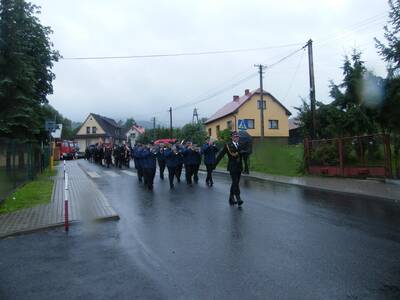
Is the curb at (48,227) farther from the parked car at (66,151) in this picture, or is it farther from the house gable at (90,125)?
the house gable at (90,125)

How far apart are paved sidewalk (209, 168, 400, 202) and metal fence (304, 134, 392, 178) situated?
0.51m

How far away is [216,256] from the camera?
6578 millimetres

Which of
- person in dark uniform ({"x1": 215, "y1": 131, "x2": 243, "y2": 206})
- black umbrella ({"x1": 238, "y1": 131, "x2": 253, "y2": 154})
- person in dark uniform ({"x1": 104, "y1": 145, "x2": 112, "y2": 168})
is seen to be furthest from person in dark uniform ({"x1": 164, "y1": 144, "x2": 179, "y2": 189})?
person in dark uniform ({"x1": 104, "y1": 145, "x2": 112, "y2": 168})

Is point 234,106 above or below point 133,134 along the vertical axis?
above

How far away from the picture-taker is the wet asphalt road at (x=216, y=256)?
517 centimetres

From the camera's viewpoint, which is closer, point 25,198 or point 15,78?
point 25,198

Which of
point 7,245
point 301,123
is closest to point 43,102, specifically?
point 301,123

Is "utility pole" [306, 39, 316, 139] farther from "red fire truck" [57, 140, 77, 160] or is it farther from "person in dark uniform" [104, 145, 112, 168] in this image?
"red fire truck" [57, 140, 77, 160]

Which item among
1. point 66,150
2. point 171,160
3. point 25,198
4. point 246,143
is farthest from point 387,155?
point 66,150

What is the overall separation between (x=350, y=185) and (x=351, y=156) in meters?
2.96

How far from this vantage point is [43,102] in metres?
29.0

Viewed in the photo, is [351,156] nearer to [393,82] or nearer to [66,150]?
[393,82]

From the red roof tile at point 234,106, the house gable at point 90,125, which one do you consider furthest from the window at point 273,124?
the house gable at point 90,125

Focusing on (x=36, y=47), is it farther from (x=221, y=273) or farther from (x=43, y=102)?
(x=221, y=273)
